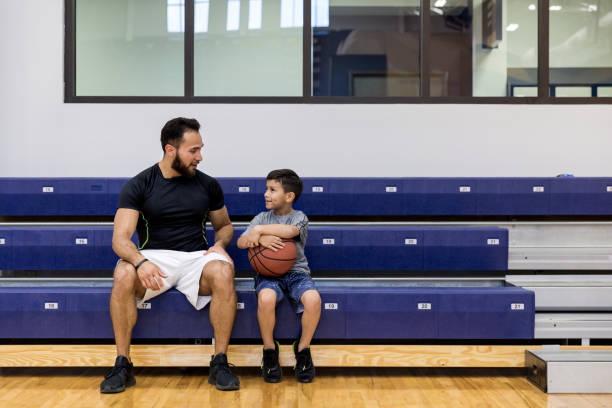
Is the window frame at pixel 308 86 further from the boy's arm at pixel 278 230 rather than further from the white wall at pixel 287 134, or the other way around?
the boy's arm at pixel 278 230

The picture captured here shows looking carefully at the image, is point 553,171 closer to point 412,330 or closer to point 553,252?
point 553,252

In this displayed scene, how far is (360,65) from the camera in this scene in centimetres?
627

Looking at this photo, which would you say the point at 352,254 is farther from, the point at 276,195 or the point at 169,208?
the point at 169,208

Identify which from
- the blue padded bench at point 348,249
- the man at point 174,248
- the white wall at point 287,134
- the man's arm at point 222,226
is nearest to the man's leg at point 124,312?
the man at point 174,248

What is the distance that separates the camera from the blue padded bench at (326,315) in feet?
7.56

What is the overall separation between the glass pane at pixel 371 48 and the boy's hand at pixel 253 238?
Answer: 3.53 metres

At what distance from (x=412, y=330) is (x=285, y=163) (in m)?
1.46

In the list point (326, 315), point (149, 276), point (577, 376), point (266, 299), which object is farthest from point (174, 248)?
point (577, 376)

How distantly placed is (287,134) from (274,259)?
1341 mm

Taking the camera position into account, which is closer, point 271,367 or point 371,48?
point 271,367

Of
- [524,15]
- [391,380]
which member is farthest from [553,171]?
[391,380]

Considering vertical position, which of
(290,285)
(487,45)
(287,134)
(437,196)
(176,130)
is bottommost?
(290,285)

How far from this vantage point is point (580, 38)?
174 inches

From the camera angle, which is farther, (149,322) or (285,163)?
(285,163)
